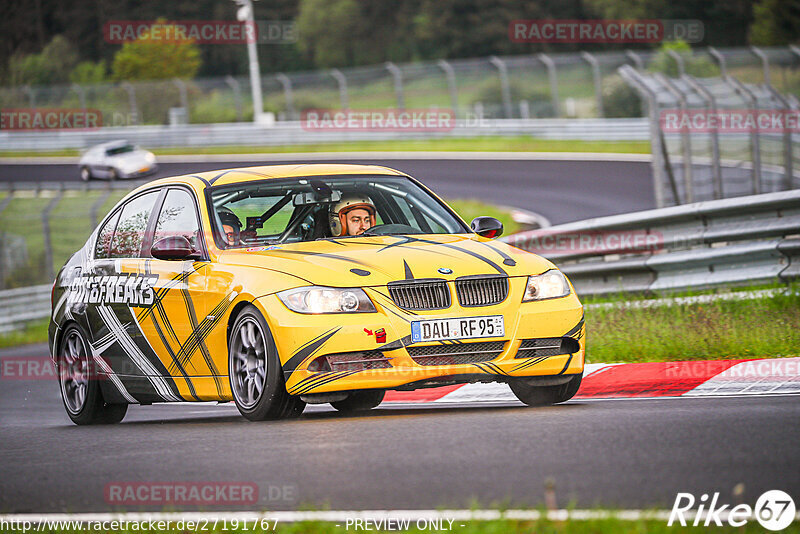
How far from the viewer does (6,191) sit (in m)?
41.2

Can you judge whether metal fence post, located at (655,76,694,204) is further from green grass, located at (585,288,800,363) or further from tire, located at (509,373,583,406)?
tire, located at (509,373,583,406)

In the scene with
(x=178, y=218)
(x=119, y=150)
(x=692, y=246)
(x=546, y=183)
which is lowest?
(x=546, y=183)

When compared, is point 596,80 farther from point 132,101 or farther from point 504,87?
point 132,101

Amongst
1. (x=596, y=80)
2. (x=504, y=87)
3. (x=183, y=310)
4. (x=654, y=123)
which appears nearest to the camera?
(x=183, y=310)

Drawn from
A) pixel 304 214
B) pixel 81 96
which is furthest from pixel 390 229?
pixel 81 96

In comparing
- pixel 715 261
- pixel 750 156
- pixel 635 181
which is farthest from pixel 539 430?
pixel 635 181

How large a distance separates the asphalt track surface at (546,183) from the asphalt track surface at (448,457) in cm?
1924

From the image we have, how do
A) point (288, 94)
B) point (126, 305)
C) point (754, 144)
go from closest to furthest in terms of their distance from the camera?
point (126, 305)
point (754, 144)
point (288, 94)

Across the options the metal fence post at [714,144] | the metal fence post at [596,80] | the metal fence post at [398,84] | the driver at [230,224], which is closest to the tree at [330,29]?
the metal fence post at [398,84]

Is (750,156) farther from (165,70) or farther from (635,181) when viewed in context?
(165,70)

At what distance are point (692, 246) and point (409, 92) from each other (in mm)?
34143

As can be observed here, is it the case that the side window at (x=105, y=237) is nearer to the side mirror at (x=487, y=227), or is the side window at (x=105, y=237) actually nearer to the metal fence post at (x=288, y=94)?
the side mirror at (x=487, y=227)

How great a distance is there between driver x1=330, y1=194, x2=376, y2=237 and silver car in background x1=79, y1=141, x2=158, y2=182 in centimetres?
3594

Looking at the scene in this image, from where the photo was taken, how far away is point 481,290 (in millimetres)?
7598
